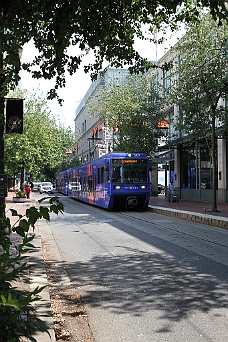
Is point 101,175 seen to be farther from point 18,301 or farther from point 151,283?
point 18,301

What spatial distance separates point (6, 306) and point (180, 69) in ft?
61.0

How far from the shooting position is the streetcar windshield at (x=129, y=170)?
22.7m

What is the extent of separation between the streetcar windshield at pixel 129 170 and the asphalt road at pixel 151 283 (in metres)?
9.06

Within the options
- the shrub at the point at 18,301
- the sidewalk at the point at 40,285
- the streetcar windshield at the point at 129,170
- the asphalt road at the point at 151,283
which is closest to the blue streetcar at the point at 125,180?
the streetcar windshield at the point at 129,170

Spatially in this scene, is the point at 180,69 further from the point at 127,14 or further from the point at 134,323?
the point at 134,323

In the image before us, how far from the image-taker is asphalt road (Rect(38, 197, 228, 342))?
4867mm

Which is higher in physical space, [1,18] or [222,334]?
[1,18]

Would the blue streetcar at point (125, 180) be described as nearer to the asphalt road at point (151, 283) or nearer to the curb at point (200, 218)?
the curb at point (200, 218)

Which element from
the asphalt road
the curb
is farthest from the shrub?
the curb

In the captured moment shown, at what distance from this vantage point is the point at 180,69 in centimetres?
1986

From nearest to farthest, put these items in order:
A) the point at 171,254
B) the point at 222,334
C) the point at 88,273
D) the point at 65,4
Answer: the point at 222,334 → the point at 65,4 → the point at 88,273 → the point at 171,254

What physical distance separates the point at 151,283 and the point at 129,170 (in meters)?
16.0

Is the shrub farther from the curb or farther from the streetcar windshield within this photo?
the streetcar windshield

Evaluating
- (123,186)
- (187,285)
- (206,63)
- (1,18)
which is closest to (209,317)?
(187,285)
